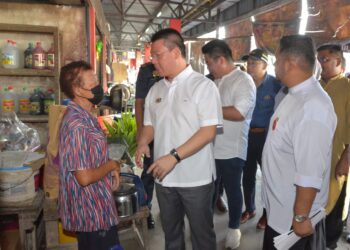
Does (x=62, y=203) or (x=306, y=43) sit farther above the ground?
(x=306, y=43)

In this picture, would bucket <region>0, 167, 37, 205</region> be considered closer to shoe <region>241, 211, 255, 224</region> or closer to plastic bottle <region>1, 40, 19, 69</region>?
plastic bottle <region>1, 40, 19, 69</region>

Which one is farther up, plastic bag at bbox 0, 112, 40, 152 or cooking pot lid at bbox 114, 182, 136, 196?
plastic bag at bbox 0, 112, 40, 152

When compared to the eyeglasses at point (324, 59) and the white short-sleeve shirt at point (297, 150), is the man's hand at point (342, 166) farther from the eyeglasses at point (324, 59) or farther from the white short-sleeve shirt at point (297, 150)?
the white short-sleeve shirt at point (297, 150)

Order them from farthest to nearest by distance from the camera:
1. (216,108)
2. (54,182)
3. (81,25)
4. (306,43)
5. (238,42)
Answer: (238,42)
(81,25)
(54,182)
(216,108)
(306,43)

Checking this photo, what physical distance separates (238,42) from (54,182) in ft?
27.8

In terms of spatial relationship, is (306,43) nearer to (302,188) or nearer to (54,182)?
(302,188)

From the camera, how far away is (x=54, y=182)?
7.56 ft

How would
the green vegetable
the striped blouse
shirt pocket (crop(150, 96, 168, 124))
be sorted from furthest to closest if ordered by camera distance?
the green vegetable, shirt pocket (crop(150, 96, 168, 124)), the striped blouse

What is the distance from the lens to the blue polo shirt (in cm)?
336

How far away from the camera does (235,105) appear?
2572mm

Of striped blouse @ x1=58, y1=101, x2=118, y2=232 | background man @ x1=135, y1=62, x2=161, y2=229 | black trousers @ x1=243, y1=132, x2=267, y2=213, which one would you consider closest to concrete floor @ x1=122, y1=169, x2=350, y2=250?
black trousers @ x1=243, y1=132, x2=267, y2=213

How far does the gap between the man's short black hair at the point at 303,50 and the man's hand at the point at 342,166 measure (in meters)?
→ 1.23

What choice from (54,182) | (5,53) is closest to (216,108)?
(54,182)

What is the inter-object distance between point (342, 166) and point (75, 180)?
196 centimetres
